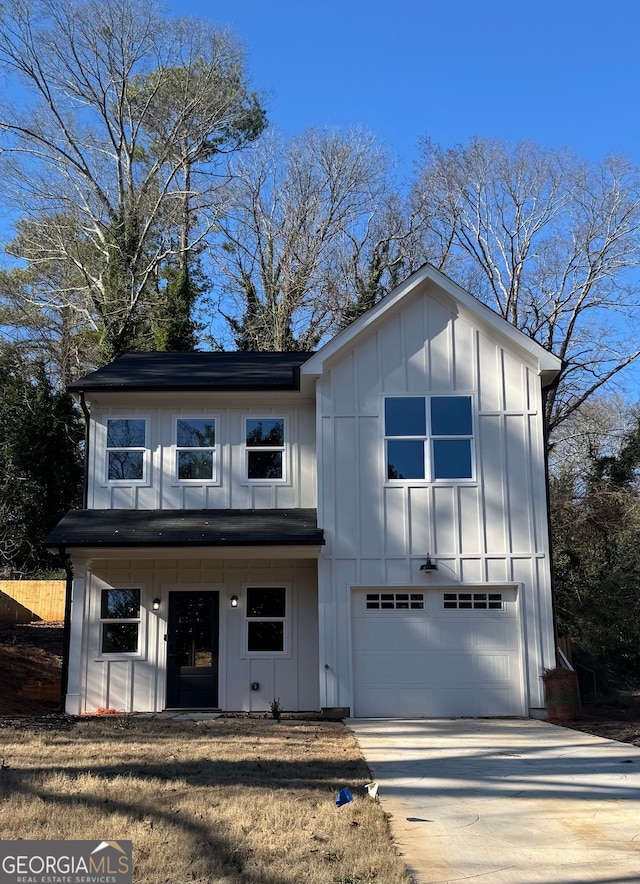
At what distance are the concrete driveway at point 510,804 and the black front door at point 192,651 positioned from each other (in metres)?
4.34

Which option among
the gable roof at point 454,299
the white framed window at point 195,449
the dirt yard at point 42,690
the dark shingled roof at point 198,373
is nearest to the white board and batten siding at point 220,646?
the dirt yard at point 42,690

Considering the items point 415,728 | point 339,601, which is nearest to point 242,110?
point 339,601

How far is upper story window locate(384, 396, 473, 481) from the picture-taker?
15.0 m

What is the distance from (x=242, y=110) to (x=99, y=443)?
2411 cm

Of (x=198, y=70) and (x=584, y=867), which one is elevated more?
(x=198, y=70)

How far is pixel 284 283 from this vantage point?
1336 inches

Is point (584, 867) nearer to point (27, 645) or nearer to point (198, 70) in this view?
point (27, 645)

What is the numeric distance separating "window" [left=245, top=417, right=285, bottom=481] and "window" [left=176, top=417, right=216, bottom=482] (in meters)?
0.68

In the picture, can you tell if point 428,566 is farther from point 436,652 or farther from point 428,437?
point 428,437

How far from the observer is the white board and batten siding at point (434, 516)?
566 inches

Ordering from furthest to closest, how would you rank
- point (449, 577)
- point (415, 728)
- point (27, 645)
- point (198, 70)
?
point (198, 70) → point (27, 645) → point (449, 577) → point (415, 728)

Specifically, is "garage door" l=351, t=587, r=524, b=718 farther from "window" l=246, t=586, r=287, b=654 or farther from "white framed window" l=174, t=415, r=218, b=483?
"white framed window" l=174, t=415, r=218, b=483

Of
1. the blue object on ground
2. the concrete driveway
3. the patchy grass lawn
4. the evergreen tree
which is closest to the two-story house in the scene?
the concrete driveway

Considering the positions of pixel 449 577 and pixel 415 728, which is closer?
pixel 415 728
